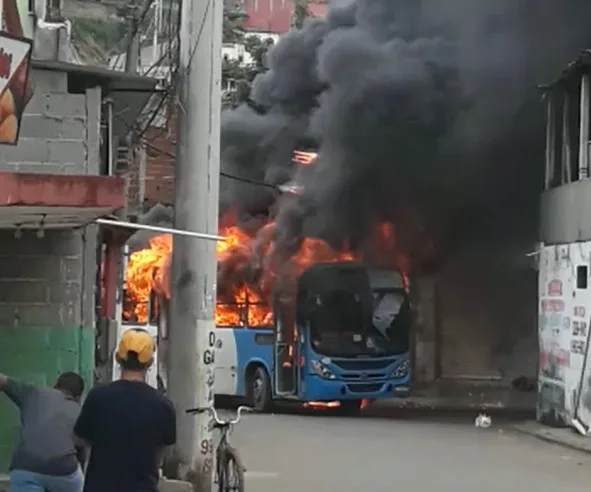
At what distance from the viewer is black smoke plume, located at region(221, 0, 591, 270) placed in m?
22.5

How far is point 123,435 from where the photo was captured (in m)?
5.22

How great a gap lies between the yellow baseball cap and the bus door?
14753mm

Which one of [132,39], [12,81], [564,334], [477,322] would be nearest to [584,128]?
[564,334]

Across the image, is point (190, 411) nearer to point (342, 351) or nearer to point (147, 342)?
point (147, 342)

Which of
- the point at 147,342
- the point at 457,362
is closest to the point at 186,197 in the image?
the point at 147,342

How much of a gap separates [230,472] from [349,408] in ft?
39.6

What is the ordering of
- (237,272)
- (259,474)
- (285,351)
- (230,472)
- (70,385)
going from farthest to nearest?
(237,272), (285,351), (259,474), (230,472), (70,385)

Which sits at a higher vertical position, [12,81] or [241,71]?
[241,71]

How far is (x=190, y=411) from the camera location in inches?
383

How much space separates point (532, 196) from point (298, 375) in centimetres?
651

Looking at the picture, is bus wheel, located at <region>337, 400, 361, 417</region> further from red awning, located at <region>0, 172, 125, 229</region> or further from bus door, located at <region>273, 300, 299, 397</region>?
red awning, located at <region>0, 172, 125, 229</region>

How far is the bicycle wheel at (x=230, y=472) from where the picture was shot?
9227 millimetres

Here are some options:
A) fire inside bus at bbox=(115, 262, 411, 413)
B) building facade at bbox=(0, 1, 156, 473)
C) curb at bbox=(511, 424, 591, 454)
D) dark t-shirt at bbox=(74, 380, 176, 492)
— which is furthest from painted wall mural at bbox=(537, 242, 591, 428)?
dark t-shirt at bbox=(74, 380, 176, 492)

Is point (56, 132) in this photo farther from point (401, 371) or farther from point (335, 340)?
point (401, 371)
